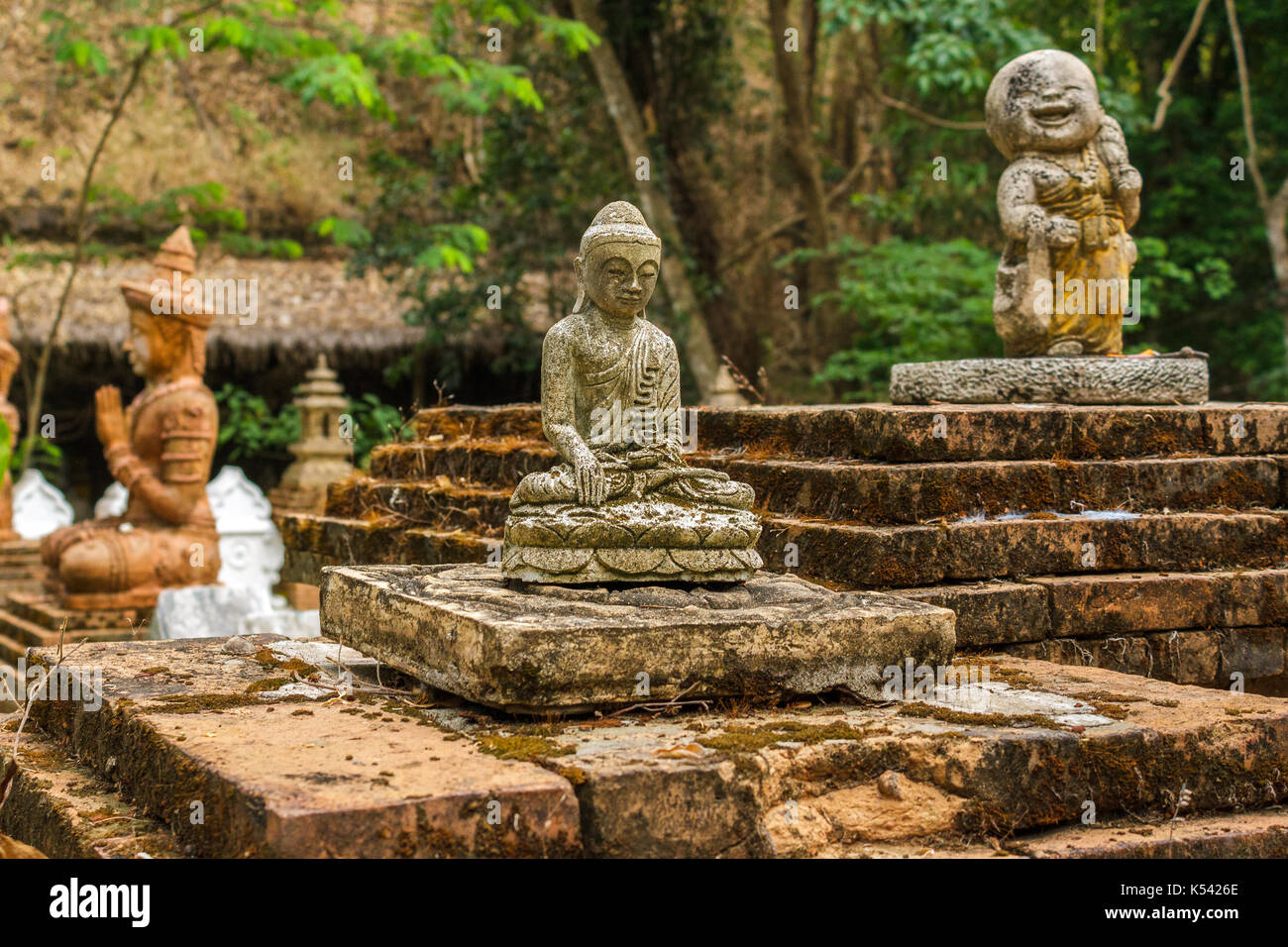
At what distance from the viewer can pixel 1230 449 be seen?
619 centimetres

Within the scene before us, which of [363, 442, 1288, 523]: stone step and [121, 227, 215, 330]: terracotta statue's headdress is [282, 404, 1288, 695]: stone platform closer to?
[363, 442, 1288, 523]: stone step

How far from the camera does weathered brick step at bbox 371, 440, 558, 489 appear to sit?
672cm

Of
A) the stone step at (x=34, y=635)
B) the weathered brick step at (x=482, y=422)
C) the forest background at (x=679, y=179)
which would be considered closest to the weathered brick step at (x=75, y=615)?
the stone step at (x=34, y=635)

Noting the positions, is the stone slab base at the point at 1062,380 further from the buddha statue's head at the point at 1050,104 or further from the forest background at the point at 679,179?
the forest background at the point at 679,179

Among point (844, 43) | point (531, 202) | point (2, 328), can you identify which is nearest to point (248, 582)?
point (2, 328)

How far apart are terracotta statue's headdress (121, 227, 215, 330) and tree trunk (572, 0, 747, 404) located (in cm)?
614

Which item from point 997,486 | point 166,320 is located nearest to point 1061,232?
point 997,486

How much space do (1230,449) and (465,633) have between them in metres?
4.06

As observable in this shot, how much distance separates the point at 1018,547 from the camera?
17.2 feet

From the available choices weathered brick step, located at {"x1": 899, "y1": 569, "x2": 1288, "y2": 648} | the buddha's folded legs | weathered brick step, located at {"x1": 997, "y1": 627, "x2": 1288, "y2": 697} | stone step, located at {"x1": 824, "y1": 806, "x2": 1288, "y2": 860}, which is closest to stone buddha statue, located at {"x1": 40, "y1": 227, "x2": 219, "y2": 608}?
the buddha's folded legs

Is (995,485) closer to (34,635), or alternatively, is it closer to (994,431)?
(994,431)

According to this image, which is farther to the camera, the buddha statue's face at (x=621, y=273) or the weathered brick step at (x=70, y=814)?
the buddha statue's face at (x=621, y=273)

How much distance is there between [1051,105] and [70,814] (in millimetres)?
5710

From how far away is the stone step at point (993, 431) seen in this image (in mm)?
5445
